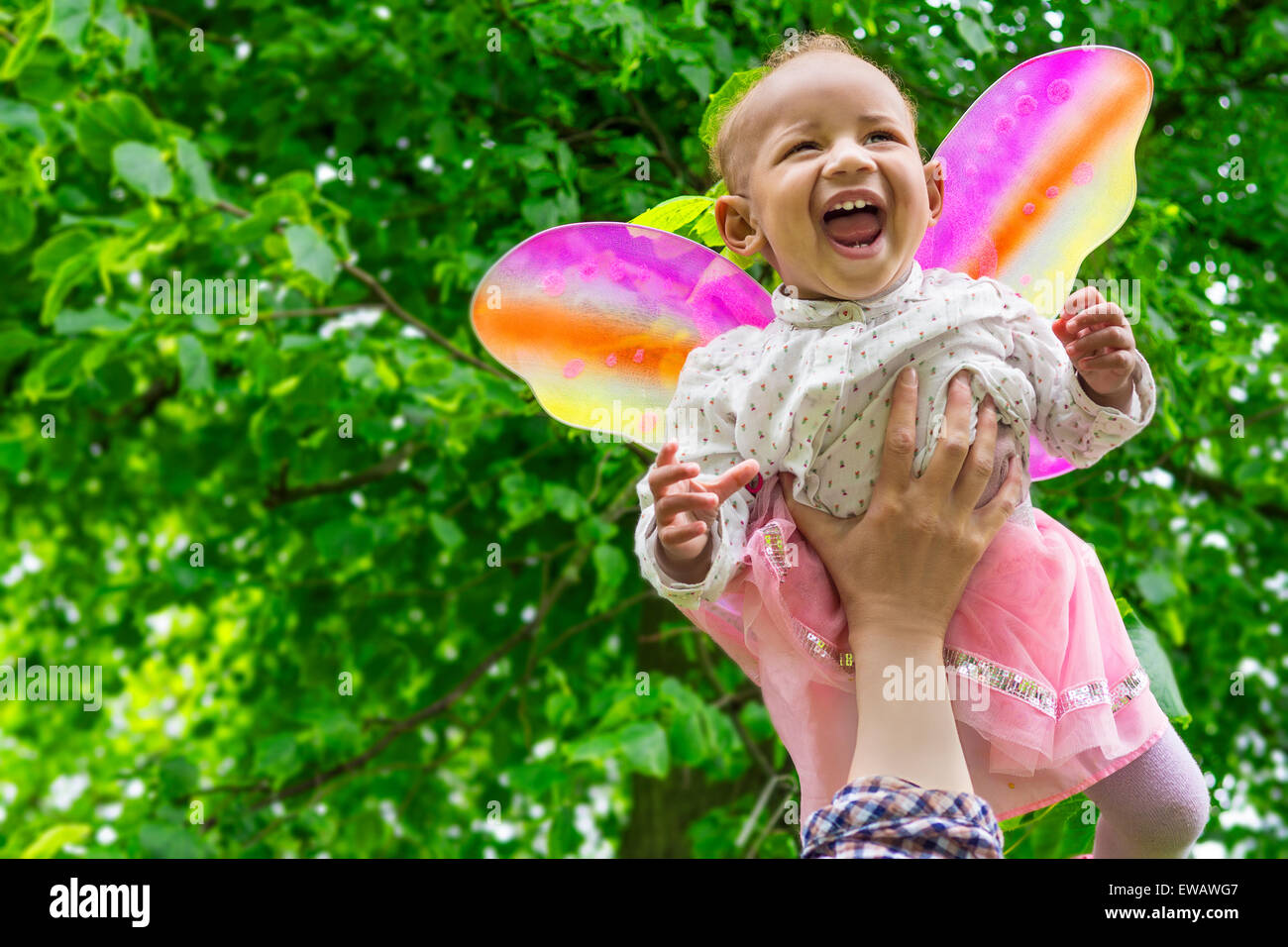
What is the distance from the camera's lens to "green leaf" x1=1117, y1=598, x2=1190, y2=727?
149cm

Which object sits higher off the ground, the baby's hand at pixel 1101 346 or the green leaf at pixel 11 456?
the green leaf at pixel 11 456

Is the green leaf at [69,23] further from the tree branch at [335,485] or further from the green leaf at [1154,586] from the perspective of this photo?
the green leaf at [1154,586]

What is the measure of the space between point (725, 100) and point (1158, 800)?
0.87 m

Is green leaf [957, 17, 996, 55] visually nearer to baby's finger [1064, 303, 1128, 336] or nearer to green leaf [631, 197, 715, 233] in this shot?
green leaf [631, 197, 715, 233]

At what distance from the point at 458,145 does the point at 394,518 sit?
3.06ft

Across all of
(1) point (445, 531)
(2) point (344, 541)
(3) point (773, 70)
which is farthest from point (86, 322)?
(3) point (773, 70)

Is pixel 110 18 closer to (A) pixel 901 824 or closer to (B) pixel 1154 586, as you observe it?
(A) pixel 901 824

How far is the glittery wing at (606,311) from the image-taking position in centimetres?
134

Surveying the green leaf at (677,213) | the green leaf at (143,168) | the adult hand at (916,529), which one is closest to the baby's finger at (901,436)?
the adult hand at (916,529)

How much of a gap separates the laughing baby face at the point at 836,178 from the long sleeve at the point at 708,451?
12 centimetres

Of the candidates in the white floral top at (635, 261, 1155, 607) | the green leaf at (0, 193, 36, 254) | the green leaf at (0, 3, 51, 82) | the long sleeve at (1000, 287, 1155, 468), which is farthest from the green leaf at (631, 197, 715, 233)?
the green leaf at (0, 193, 36, 254)

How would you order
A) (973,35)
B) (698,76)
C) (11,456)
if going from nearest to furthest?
(973,35)
(698,76)
(11,456)

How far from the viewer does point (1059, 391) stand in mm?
1162

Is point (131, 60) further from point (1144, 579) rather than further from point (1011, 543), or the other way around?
point (1144, 579)
